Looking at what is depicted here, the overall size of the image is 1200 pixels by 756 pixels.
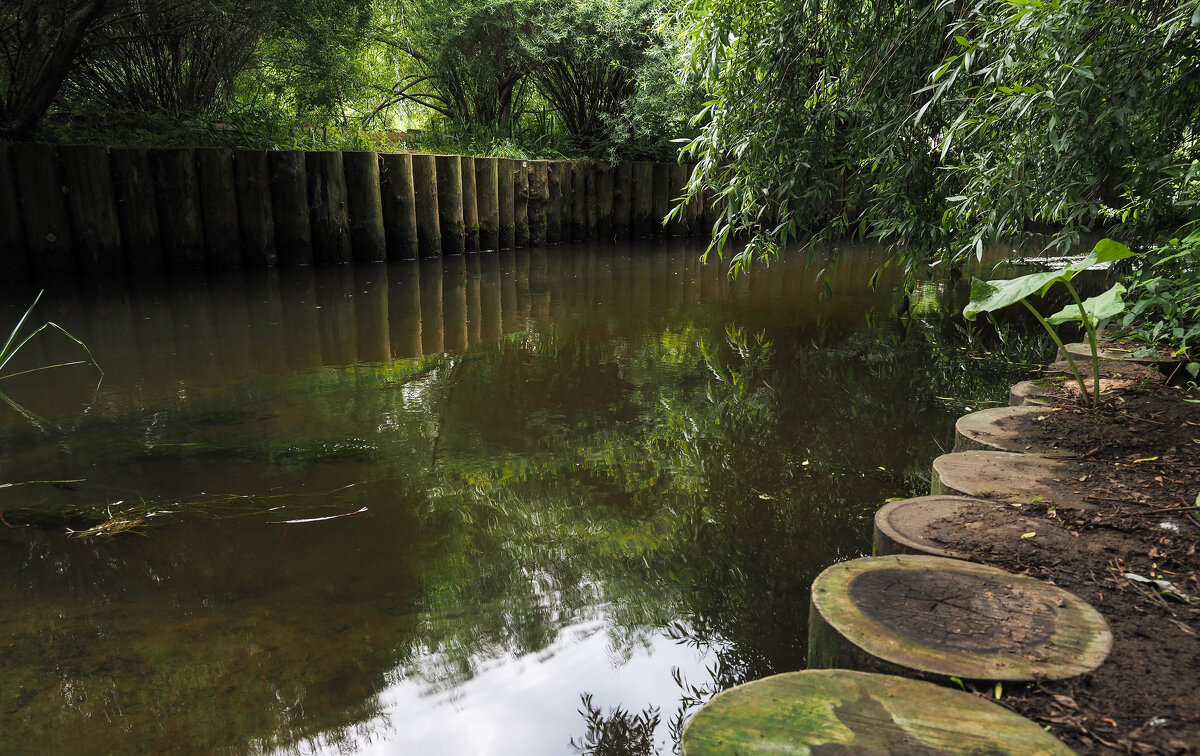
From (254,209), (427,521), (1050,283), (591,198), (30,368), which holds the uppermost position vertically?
(591,198)

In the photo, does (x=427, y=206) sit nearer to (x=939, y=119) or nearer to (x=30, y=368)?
(x=30, y=368)

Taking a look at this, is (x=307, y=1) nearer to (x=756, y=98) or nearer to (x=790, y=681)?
(x=756, y=98)

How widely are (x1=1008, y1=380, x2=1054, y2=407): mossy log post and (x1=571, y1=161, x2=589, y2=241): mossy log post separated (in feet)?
27.7

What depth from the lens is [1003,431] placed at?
259 cm

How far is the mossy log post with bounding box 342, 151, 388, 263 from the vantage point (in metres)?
8.30

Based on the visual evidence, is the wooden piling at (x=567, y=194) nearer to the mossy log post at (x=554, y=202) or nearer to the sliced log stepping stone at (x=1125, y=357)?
the mossy log post at (x=554, y=202)

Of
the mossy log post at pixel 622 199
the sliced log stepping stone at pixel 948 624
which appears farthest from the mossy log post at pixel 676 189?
the sliced log stepping stone at pixel 948 624

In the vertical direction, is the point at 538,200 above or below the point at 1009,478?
above

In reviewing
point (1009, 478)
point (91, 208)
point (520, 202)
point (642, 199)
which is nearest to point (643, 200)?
point (642, 199)

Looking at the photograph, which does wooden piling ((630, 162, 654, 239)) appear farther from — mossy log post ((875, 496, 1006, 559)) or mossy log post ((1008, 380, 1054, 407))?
mossy log post ((875, 496, 1006, 559))

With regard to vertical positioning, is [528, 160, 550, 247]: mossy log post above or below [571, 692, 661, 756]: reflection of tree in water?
above

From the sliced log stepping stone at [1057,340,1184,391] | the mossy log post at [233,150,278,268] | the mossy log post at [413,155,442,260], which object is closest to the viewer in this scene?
the sliced log stepping stone at [1057,340,1184,391]

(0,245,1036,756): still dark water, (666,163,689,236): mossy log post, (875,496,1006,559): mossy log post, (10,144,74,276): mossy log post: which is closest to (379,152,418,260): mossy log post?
(10,144,74,276): mossy log post

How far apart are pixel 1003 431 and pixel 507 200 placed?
26.8 ft
